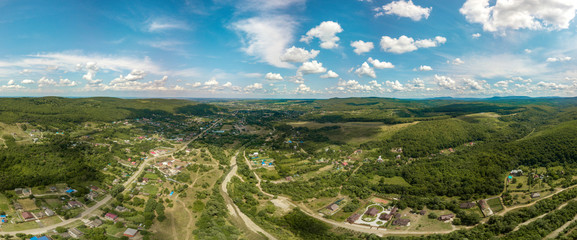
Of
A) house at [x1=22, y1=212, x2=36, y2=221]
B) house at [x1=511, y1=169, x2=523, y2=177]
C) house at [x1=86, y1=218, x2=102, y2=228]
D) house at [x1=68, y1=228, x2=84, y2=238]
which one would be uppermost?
house at [x1=511, y1=169, x2=523, y2=177]

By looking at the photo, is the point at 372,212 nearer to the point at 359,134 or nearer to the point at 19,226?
the point at 19,226

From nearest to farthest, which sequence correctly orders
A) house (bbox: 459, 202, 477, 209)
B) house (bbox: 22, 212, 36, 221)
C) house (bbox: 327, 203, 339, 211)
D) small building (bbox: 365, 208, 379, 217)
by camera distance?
house (bbox: 22, 212, 36, 221) < small building (bbox: 365, 208, 379, 217) < house (bbox: 459, 202, 477, 209) < house (bbox: 327, 203, 339, 211)

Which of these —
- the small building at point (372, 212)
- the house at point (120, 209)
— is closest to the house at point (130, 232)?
the house at point (120, 209)

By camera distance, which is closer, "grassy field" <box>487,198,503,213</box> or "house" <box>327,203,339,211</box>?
"grassy field" <box>487,198,503,213</box>

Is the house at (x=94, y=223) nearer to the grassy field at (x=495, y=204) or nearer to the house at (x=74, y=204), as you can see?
the house at (x=74, y=204)

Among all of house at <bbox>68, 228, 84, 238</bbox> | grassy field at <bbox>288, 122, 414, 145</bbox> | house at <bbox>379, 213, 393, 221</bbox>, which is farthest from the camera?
grassy field at <bbox>288, 122, 414, 145</bbox>

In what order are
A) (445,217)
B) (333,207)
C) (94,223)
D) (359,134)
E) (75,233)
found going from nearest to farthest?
(75,233), (94,223), (445,217), (333,207), (359,134)

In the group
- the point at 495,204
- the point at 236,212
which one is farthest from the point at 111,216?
the point at 495,204

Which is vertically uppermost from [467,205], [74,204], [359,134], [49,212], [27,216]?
[359,134]

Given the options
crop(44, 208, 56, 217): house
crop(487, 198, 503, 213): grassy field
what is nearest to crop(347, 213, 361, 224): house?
crop(487, 198, 503, 213): grassy field

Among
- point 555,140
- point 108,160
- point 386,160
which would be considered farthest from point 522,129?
point 108,160

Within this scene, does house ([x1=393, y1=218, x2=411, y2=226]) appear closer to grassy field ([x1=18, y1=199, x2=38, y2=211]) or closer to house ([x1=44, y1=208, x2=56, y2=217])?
house ([x1=44, y1=208, x2=56, y2=217])

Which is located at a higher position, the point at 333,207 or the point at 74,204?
the point at 74,204
